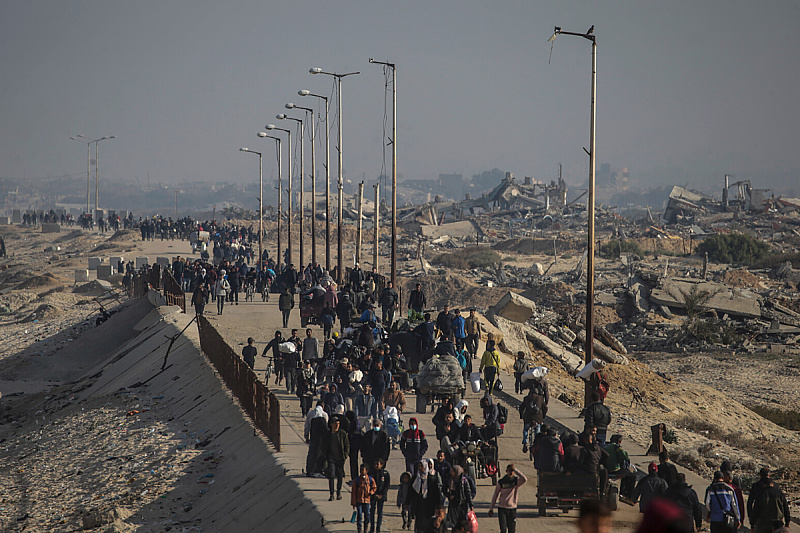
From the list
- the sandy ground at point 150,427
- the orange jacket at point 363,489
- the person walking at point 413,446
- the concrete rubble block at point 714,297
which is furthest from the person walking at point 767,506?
the concrete rubble block at point 714,297

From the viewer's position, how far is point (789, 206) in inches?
3743

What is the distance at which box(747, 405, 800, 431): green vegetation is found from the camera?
2161cm

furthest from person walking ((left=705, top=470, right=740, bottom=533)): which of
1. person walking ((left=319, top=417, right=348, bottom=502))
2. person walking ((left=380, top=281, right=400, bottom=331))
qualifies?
person walking ((left=380, top=281, right=400, bottom=331))

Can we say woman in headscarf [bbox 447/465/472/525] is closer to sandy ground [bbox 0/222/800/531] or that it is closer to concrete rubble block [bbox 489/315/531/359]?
sandy ground [bbox 0/222/800/531]

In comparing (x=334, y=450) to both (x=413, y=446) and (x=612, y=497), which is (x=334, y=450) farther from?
(x=612, y=497)

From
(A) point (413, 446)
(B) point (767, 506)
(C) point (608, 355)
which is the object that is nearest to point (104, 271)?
(C) point (608, 355)

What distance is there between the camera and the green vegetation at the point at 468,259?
63.6 metres

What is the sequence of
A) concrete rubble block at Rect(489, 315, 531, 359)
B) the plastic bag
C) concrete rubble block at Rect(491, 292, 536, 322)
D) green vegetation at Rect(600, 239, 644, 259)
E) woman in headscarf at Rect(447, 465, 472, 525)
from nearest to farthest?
1. the plastic bag
2. woman in headscarf at Rect(447, 465, 472, 525)
3. concrete rubble block at Rect(489, 315, 531, 359)
4. concrete rubble block at Rect(491, 292, 536, 322)
5. green vegetation at Rect(600, 239, 644, 259)

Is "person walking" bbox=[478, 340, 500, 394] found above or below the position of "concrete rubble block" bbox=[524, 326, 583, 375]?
above

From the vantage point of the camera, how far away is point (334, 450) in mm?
11203

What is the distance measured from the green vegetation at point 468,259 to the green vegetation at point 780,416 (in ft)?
129

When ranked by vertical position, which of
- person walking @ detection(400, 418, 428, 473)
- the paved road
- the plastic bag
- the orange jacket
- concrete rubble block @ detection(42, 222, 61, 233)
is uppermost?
concrete rubble block @ detection(42, 222, 61, 233)

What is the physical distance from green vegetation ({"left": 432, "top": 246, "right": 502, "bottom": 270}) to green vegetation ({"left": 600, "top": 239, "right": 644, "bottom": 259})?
25.9ft

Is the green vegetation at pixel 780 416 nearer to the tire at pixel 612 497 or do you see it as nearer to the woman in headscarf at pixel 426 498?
the tire at pixel 612 497
